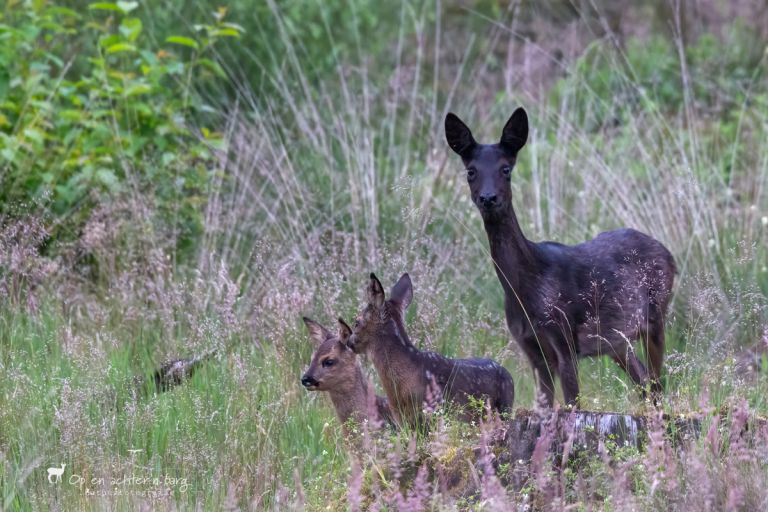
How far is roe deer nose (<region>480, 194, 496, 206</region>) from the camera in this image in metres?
6.21

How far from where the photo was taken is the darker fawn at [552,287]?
247 inches

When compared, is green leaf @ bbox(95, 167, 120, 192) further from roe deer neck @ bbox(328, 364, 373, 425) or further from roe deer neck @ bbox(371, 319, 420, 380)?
roe deer neck @ bbox(371, 319, 420, 380)

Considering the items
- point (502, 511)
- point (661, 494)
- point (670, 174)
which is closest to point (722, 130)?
point (670, 174)

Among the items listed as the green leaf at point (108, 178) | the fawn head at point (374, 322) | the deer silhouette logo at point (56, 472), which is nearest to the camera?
the deer silhouette logo at point (56, 472)

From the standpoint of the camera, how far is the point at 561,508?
15.2ft

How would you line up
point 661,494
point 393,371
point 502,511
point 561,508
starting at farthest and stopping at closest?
point 393,371, point 661,494, point 561,508, point 502,511

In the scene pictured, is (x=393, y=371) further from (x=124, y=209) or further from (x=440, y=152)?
(x=440, y=152)

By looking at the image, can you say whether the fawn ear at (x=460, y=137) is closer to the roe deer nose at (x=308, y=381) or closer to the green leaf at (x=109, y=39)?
the roe deer nose at (x=308, y=381)

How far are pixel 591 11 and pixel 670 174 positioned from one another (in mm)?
8951

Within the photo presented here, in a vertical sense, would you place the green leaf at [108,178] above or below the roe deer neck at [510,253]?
above

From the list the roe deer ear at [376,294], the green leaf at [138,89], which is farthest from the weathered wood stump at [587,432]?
the green leaf at [138,89]

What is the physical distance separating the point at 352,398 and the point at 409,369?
1.79 ft

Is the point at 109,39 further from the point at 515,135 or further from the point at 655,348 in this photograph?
the point at 655,348

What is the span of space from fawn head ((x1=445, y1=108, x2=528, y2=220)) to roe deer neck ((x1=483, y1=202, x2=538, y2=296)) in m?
0.07
